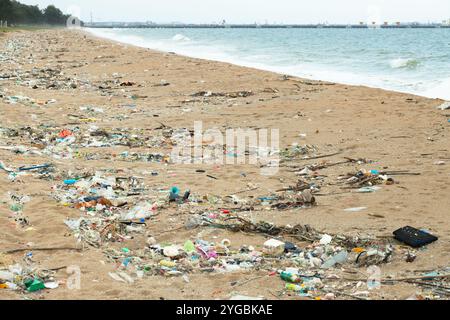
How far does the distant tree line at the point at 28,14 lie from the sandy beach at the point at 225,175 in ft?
205

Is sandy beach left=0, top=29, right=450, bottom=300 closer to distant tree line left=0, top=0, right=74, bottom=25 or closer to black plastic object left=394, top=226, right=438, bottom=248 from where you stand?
black plastic object left=394, top=226, right=438, bottom=248

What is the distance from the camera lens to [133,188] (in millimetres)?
5516

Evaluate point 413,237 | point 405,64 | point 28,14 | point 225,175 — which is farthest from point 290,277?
point 28,14

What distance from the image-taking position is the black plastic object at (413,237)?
12.8 ft

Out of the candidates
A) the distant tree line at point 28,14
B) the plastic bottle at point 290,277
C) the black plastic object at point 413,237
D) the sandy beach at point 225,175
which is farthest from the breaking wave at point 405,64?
the distant tree line at point 28,14

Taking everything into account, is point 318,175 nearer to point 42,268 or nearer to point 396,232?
point 396,232

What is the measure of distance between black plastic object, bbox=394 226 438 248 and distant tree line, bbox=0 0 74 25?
235 feet

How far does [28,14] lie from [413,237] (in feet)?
333

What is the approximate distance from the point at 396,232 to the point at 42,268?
264 cm

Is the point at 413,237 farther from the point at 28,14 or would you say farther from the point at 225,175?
the point at 28,14

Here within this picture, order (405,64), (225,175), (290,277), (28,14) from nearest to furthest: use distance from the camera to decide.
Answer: (290,277)
(225,175)
(405,64)
(28,14)

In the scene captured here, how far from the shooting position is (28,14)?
94.5 meters

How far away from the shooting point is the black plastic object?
3.89 m

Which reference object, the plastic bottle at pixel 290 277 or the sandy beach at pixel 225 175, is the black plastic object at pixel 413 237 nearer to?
the sandy beach at pixel 225 175
